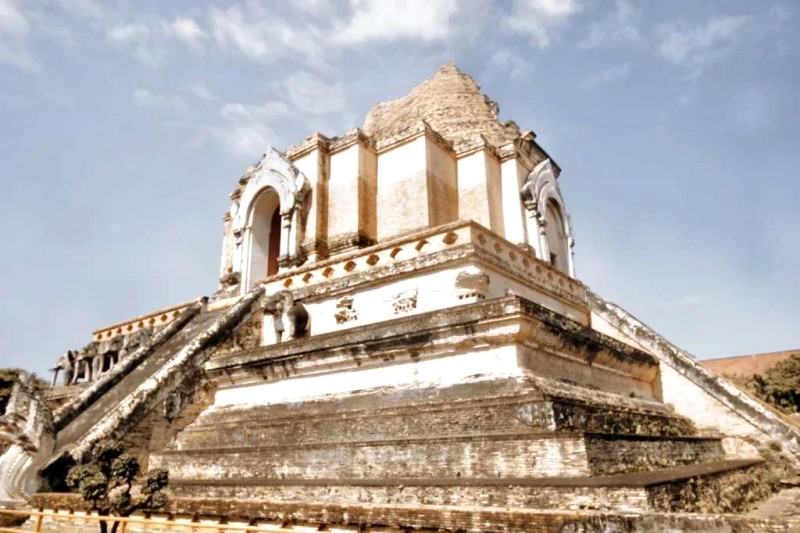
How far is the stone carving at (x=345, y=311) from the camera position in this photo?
397 inches

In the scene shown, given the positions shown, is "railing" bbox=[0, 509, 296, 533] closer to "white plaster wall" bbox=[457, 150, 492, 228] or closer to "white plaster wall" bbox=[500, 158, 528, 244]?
"white plaster wall" bbox=[457, 150, 492, 228]

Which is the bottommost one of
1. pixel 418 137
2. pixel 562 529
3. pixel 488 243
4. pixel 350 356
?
pixel 562 529

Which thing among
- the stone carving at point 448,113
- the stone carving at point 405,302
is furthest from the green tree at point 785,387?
the stone carving at point 405,302

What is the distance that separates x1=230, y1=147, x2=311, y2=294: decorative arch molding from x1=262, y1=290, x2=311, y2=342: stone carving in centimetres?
246

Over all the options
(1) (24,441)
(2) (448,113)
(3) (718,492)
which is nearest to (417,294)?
(3) (718,492)

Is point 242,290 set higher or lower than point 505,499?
higher

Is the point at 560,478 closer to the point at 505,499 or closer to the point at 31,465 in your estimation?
the point at 505,499

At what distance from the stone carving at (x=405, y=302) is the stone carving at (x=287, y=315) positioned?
1.93 metres

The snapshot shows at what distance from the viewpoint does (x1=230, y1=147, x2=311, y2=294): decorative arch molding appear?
13.6 metres

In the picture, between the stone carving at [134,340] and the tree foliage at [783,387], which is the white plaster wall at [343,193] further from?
the tree foliage at [783,387]

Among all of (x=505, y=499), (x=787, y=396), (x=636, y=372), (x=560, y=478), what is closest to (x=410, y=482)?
(x=505, y=499)

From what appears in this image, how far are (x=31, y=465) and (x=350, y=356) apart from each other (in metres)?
4.20

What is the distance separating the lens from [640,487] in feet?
15.8

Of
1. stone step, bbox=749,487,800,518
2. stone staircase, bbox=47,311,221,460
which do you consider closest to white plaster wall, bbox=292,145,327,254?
stone staircase, bbox=47,311,221,460
